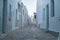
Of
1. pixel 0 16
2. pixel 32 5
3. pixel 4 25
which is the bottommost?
pixel 4 25

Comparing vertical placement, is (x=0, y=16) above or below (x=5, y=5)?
below

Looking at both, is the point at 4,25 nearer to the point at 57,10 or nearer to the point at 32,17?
the point at 57,10

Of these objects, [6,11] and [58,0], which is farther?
[6,11]

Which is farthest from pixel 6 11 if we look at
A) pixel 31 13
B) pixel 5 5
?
pixel 31 13

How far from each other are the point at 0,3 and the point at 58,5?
3.99 meters

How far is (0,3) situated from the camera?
27.8 ft

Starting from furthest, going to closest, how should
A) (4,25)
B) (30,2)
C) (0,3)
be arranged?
(30,2)
(4,25)
(0,3)

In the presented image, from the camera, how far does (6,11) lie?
10.1 meters

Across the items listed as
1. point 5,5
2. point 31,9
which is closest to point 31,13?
point 31,9

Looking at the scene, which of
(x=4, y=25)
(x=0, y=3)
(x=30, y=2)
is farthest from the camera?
(x=30, y=2)

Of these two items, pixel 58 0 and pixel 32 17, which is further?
pixel 32 17

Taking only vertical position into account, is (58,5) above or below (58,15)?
above

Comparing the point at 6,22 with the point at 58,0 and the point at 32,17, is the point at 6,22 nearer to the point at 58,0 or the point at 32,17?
the point at 58,0

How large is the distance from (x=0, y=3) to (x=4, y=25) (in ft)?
7.07
